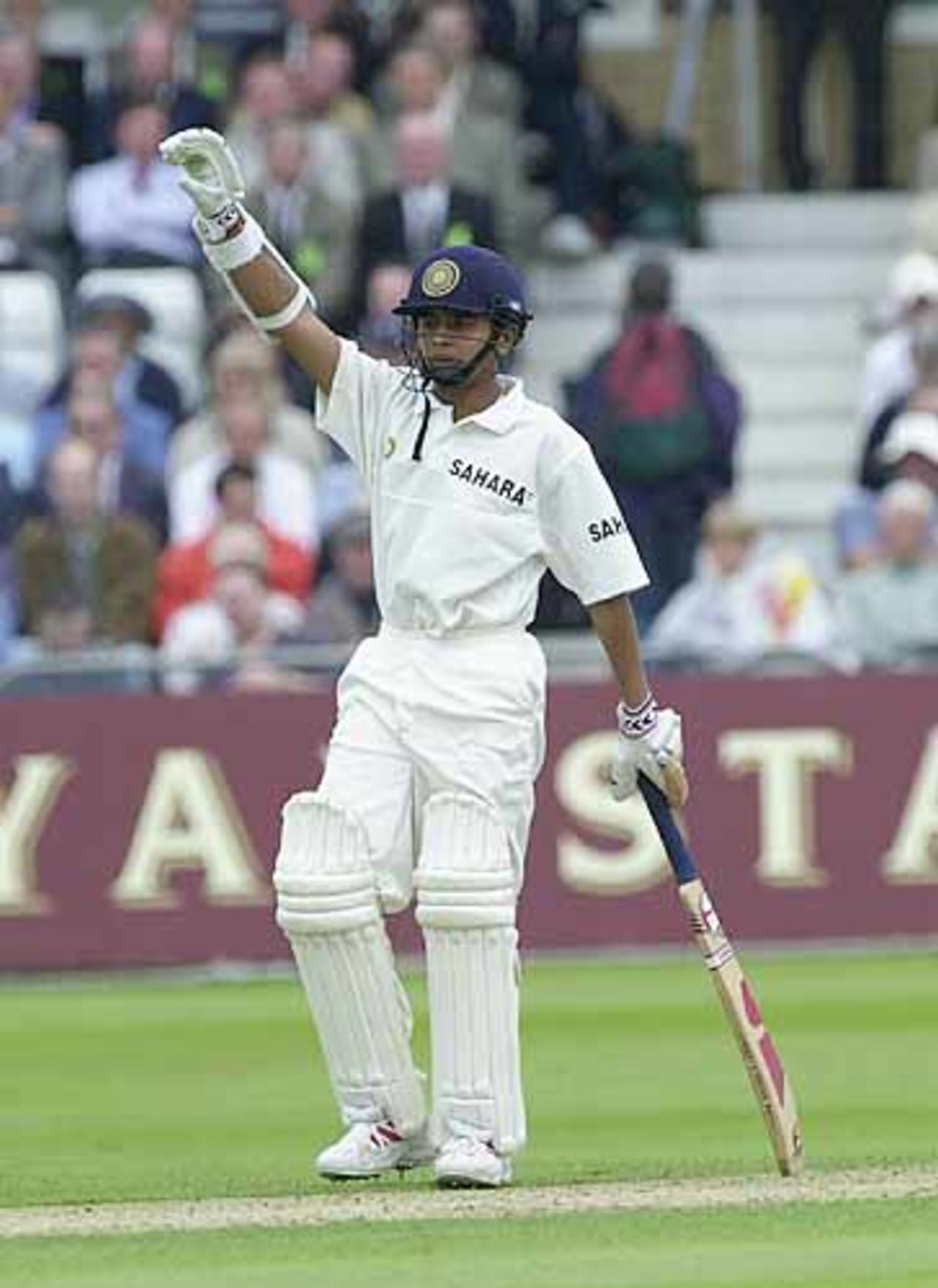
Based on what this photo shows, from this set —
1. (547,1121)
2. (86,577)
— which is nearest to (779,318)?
(86,577)

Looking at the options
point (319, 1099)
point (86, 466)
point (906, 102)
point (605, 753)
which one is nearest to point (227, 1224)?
point (319, 1099)

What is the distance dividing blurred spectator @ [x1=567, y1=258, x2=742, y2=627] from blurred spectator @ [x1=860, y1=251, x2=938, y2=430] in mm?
881

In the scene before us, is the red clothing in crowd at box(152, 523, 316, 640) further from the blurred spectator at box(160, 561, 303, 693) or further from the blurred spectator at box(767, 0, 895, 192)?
the blurred spectator at box(767, 0, 895, 192)

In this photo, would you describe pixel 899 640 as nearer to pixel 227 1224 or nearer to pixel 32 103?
pixel 32 103

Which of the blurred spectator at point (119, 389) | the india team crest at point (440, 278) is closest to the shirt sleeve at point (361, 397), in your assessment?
the india team crest at point (440, 278)

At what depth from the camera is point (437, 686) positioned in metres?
9.68

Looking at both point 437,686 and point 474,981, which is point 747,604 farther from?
point 474,981

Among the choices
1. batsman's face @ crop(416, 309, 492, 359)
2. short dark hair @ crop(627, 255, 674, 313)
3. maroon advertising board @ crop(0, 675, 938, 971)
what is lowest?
maroon advertising board @ crop(0, 675, 938, 971)

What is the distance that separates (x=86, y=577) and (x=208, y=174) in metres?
7.92

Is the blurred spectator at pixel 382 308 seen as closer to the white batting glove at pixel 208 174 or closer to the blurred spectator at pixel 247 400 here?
the blurred spectator at pixel 247 400

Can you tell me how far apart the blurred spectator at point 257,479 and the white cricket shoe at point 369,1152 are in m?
8.61

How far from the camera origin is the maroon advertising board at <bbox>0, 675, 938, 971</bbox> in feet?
54.1

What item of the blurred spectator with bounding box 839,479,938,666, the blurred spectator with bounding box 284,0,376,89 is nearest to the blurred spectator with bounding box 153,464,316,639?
the blurred spectator with bounding box 839,479,938,666

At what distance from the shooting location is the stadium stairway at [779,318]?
20859 mm
